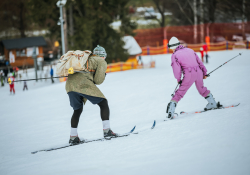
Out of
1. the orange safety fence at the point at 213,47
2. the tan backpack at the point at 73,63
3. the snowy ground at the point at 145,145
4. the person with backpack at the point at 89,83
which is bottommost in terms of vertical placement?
the snowy ground at the point at 145,145

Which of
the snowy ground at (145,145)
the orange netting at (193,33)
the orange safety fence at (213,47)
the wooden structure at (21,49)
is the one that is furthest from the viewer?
the wooden structure at (21,49)

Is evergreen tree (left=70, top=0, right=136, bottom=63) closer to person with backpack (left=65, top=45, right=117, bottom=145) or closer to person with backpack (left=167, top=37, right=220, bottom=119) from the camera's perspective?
person with backpack (left=167, top=37, right=220, bottom=119)

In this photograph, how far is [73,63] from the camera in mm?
4051

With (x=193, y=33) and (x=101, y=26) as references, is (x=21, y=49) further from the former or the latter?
(x=193, y=33)

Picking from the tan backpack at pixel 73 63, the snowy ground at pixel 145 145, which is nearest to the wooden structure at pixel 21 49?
the snowy ground at pixel 145 145

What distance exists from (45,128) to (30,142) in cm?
126

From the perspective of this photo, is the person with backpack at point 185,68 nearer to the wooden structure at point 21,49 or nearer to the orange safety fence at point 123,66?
the orange safety fence at point 123,66

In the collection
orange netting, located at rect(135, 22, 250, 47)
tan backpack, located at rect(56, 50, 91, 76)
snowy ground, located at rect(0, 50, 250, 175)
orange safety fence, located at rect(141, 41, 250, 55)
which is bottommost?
snowy ground, located at rect(0, 50, 250, 175)

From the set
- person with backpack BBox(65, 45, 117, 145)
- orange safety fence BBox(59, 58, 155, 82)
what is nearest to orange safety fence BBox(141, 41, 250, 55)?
orange safety fence BBox(59, 58, 155, 82)

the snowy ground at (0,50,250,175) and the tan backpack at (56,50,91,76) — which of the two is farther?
the tan backpack at (56,50,91,76)

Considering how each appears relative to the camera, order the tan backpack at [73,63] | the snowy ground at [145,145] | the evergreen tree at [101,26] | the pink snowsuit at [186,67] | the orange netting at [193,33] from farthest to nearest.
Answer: the orange netting at [193,33] → the evergreen tree at [101,26] → the pink snowsuit at [186,67] → the tan backpack at [73,63] → the snowy ground at [145,145]

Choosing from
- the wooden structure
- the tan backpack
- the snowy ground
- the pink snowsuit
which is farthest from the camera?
the wooden structure

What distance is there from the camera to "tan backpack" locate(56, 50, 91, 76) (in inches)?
159

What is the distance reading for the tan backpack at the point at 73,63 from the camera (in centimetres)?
404
